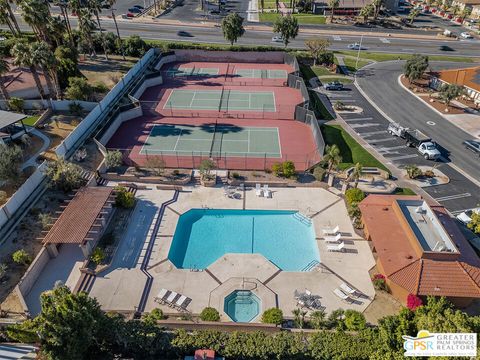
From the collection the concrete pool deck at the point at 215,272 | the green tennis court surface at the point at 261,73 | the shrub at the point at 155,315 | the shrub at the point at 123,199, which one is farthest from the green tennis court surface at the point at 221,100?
the shrub at the point at 155,315

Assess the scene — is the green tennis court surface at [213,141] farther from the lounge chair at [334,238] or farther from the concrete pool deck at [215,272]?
the lounge chair at [334,238]

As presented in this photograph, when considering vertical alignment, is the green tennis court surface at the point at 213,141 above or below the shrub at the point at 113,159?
below

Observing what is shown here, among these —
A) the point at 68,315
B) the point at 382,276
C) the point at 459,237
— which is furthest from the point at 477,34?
the point at 68,315

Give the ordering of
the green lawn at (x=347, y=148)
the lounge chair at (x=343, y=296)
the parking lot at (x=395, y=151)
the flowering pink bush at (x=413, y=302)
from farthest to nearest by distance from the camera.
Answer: the green lawn at (x=347, y=148), the parking lot at (x=395, y=151), the lounge chair at (x=343, y=296), the flowering pink bush at (x=413, y=302)

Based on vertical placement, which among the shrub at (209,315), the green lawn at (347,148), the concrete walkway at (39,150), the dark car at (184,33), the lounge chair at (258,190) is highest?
the dark car at (184,33)

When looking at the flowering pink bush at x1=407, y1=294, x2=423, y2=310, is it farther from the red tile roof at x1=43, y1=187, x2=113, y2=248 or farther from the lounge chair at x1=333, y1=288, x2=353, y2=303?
the red tile roof at x1=43, y1=187, x2=113, y2=248

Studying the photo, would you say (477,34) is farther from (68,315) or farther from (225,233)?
(68,315)
